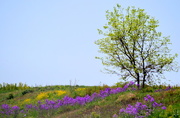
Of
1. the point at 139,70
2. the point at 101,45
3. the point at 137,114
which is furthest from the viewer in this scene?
the point at 101,45

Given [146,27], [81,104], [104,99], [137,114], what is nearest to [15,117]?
[81,104]

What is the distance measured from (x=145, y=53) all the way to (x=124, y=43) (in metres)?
1.54

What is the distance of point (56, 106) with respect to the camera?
38.4 ft

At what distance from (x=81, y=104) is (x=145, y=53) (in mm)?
5742

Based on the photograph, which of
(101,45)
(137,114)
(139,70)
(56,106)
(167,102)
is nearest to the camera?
(137,114)

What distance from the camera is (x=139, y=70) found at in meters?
14.6

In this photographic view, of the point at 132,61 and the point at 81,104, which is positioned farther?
the point at 132,61

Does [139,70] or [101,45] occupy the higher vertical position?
[101,45]

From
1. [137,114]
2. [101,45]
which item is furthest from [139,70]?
[137,114]

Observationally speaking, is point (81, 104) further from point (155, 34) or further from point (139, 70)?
point (155, 34)

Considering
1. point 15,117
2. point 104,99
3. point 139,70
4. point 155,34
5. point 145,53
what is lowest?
point 15,117

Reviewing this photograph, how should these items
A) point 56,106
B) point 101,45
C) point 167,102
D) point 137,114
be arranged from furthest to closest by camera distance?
point 101,45 < point 56,106 < point 167,102 < point 137,114

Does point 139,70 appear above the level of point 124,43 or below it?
below

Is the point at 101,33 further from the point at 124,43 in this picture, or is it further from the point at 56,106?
the point at 56,106
